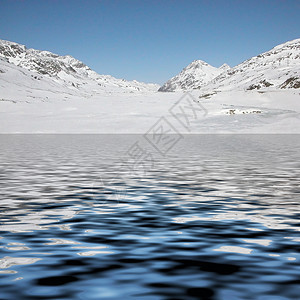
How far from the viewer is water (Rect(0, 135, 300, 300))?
220 inches

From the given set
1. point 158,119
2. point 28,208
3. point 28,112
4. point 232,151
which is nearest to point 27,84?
point 28,112

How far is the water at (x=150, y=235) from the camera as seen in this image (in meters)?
5.59

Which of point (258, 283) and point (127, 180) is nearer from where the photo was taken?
point (258, 283)

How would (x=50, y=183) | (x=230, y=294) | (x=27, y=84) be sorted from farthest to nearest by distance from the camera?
(x=27, y=84) → (x=50, y=183) → (x=230, y=294)

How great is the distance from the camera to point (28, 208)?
10.3m

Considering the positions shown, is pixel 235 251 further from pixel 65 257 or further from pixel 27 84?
pixel 27 84

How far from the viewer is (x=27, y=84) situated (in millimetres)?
186375

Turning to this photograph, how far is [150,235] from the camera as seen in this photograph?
7.90 metres

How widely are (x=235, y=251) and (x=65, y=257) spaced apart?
240 centimetres

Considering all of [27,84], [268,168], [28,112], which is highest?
[27,84]

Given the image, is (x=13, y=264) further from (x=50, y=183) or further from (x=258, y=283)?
(x=50, y=183)

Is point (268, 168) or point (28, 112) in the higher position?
point (28, 112)

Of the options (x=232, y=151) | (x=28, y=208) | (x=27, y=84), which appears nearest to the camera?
(x=28, y=208)

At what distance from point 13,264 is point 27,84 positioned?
187415mm
